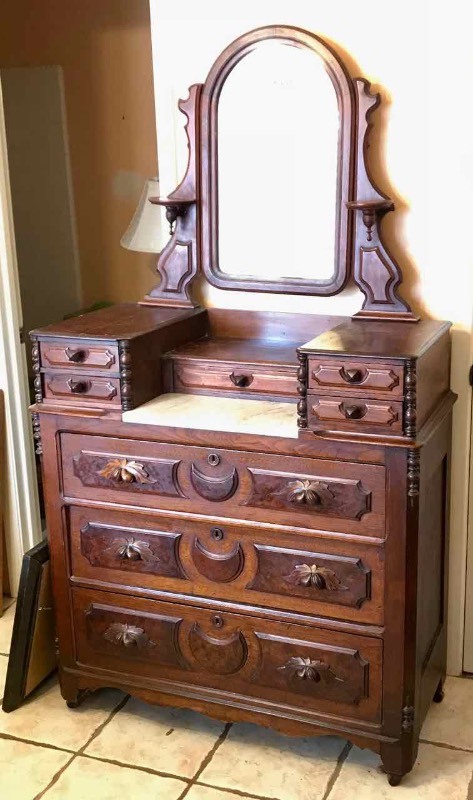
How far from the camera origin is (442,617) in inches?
104

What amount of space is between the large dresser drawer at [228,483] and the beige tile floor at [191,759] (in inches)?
26.7

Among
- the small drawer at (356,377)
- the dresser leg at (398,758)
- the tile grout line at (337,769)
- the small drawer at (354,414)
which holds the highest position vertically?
the small drawer at (356,377)

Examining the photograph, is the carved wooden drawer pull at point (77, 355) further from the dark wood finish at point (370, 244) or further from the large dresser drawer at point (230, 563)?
the dark wood finish at point (370, 244)

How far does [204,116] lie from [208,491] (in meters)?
1.08

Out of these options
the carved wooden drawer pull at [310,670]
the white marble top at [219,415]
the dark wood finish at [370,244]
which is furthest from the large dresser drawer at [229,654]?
the dark wood finish at [370,244]

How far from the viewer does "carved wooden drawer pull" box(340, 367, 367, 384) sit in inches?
81.6

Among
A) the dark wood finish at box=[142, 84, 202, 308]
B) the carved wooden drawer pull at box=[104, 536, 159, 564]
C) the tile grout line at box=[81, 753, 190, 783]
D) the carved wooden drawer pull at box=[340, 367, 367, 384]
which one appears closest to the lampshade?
the dark wood finish at box=[142, 84, 202, 308]

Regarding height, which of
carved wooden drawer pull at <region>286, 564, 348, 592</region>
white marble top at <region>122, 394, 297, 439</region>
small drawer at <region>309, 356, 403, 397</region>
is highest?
small drawer at <region>309, 356, 403, 397</region>

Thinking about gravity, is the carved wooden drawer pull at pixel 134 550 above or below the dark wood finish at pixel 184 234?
below

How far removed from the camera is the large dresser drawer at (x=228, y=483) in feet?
Answer: 7.06

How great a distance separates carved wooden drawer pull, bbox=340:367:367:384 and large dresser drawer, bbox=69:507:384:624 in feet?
1.33

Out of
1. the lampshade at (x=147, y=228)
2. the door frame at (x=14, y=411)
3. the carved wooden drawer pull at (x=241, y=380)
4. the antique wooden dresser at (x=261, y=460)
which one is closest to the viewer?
the antique wooden dresser at (x=261, y=460)

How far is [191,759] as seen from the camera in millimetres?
2412

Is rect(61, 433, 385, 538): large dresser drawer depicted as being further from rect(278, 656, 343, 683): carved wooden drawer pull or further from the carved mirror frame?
the carved mirror frame
